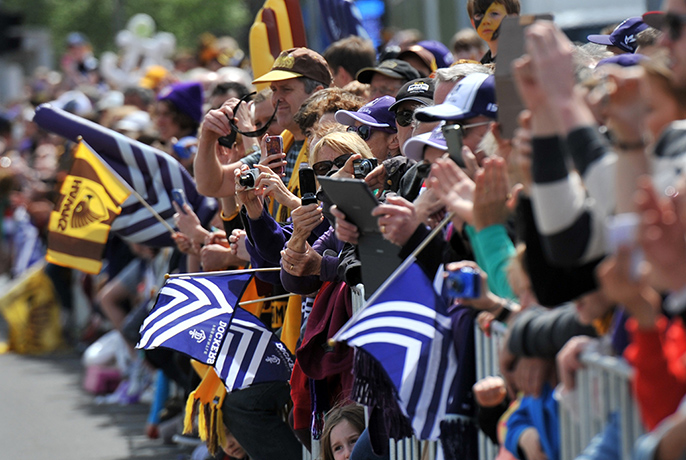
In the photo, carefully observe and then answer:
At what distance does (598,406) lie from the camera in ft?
9.14

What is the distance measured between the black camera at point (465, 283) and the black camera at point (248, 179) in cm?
215

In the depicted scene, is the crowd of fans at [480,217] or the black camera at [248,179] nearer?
the crowd of fans at [480,217]

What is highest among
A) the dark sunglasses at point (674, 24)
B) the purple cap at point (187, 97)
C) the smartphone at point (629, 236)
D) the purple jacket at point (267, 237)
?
the dark sunglasses at point (674, 24)

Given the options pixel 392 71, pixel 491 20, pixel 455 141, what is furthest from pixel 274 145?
pixel 455 141

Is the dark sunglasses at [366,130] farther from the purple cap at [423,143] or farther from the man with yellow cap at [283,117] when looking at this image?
the purple cap at [423,143]

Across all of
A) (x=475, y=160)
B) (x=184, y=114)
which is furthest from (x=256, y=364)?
(x=184, y=114)

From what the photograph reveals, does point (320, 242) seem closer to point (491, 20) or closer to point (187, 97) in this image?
point (491, 20)

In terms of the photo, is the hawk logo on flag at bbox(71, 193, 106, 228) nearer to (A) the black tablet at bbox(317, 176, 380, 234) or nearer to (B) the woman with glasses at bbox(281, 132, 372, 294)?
(B) the woman with glasses at bbox(281, 132, 372, 294)

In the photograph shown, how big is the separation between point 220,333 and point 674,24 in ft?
10.8

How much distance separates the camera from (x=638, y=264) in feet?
7.86

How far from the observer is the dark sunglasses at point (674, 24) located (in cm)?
266

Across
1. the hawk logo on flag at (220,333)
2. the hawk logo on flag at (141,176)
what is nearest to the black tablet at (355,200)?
the hawk logo on flag at (220,333)

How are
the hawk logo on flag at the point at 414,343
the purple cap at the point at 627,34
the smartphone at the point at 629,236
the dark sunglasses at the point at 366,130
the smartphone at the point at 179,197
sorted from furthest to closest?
the smartphone at the point at 179,197 < the purple cap at the point at 627,34 < the dark sunglasses at the point at 366,130 < the hawk logo on flag at the point at 414,343 < the smartphone at the point at 629,236

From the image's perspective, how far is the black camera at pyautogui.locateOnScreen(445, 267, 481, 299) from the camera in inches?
→ 127
